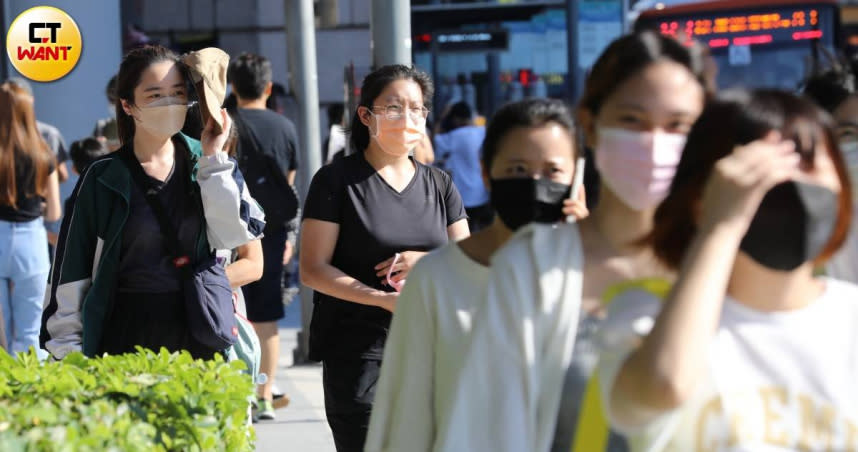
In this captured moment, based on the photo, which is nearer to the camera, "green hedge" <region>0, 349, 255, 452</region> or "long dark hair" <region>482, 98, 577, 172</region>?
"green hedge" <region>0, 349, 255, 452</region>

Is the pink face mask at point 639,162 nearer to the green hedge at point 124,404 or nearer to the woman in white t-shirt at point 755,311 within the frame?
the woman in white t-shirt at point 755,311

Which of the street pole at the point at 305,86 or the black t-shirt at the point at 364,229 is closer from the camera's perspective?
the black t-shirt at the point at 364,229

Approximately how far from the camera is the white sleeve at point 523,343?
7.79 feet

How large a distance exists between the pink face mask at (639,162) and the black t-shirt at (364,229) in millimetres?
2050

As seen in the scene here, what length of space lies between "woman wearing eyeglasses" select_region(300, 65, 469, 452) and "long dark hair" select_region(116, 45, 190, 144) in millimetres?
606

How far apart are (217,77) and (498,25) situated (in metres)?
17.8

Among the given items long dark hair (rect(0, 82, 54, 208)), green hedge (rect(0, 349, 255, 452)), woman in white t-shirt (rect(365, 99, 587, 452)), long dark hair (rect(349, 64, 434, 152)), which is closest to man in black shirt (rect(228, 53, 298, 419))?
long dark hair (rect(0, 82, 54, 208))

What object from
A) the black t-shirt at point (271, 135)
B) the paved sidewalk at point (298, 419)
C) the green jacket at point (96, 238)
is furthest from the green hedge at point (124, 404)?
the black t-shirt at point (271, 135)

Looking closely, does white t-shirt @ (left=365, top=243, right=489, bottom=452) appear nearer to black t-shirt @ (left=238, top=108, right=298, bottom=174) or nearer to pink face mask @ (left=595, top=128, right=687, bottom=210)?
pink face mask @ (left=595, top=128, right=687, bottom=210)

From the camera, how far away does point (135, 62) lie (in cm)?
445

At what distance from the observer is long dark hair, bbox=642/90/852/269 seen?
2164 millimetres

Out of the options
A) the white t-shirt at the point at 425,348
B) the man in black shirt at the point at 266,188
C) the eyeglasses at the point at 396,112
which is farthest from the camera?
the man in black shirt at the point at 266,188

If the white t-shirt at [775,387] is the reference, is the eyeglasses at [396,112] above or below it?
above

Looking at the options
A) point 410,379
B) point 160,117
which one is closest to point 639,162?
point 410,379
